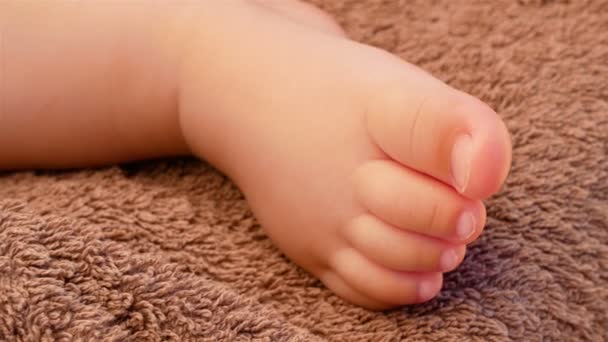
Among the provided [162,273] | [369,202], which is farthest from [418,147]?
[162,273]

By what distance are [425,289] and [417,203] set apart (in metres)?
0.07

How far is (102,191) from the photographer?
1.84 feet

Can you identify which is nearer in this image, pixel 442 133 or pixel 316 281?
pixel 442 133

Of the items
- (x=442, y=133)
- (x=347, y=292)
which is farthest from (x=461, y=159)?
(x=347, y=292)

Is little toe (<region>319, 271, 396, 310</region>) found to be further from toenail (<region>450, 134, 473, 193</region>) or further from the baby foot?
toenail (<region>450, 134, 473, 193</region>)

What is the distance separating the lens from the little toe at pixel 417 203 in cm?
47

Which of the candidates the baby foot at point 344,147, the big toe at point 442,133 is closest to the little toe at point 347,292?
the baby foot at point 344,147

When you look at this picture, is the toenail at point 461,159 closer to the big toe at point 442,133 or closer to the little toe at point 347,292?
the big toe at point 442,133

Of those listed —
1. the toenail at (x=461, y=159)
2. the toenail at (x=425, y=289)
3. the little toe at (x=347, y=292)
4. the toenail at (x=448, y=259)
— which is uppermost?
the toenail at (x=461, y=159)

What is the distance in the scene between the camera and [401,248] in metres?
0.50

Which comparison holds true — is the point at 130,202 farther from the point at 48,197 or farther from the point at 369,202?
the point at 369,202

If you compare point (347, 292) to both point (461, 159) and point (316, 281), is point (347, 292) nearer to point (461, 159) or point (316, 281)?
point (316, 281)

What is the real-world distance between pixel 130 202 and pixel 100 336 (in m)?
0.14

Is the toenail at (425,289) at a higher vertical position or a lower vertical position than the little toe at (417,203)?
lower
